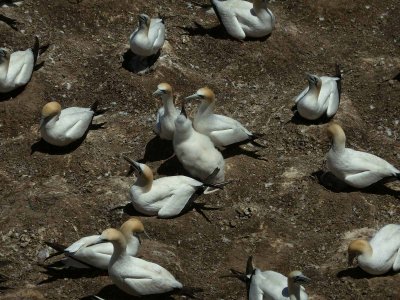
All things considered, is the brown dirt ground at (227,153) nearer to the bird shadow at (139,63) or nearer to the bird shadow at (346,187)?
the bird shadow at (346,187)

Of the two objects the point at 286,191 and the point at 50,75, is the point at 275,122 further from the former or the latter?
the point at 50,75

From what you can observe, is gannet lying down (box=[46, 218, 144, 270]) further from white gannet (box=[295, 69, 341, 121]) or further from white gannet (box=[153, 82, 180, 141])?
white gannet (box=[295, 69, 341, 121])

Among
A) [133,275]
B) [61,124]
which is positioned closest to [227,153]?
[61,124]

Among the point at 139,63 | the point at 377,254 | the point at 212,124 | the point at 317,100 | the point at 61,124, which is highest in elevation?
the point at 377,254

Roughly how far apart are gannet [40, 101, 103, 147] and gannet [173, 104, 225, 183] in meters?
1.65

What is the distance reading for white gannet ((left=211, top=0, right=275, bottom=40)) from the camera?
55.0ft

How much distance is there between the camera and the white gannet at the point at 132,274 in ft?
36.4

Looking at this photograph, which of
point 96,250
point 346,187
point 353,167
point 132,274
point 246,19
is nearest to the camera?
point 132,274

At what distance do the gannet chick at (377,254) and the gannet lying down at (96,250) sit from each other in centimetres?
259

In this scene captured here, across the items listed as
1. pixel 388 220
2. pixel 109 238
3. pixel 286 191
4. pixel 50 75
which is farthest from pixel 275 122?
pixel 109 238

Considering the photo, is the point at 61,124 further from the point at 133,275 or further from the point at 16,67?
the point at 133,275

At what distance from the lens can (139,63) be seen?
16016mm

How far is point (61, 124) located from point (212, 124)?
7.15 feet

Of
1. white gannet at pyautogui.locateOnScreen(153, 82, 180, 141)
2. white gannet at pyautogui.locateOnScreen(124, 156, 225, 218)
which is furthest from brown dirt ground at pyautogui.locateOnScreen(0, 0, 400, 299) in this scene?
white gannet at pyautogui.locateOnScreen(153, 82, 180, 141)
